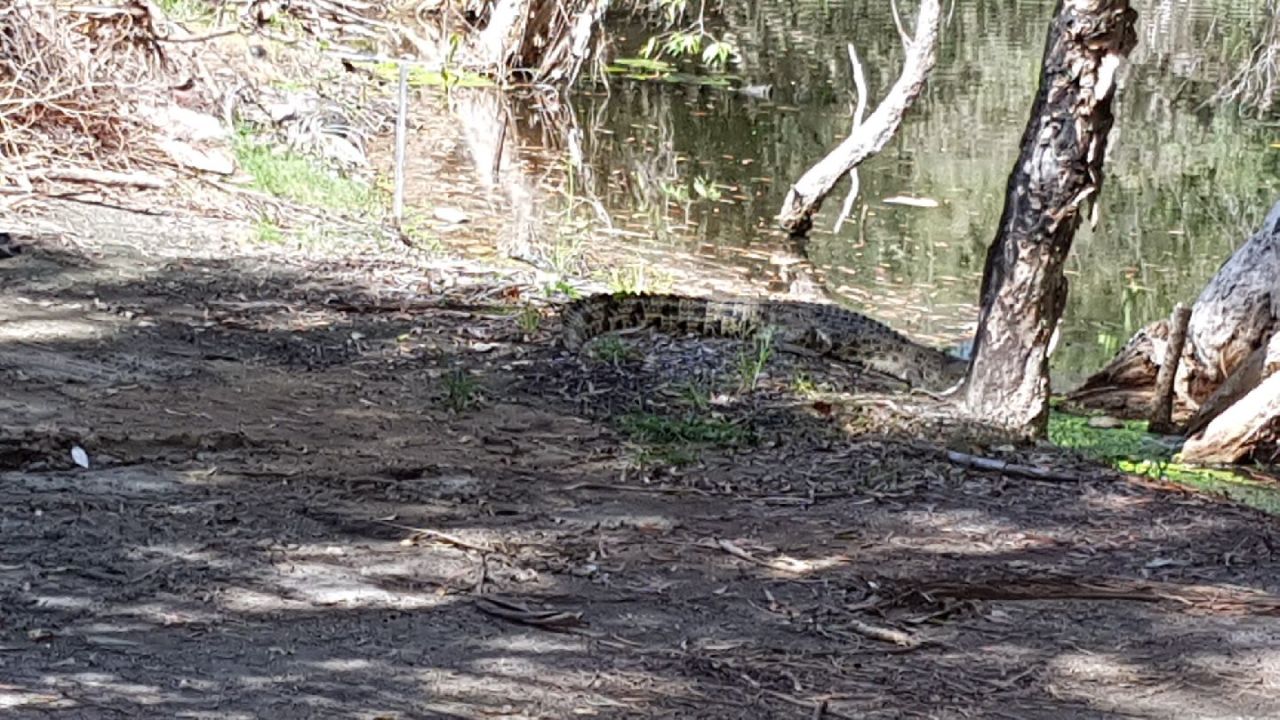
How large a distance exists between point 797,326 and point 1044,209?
223cm

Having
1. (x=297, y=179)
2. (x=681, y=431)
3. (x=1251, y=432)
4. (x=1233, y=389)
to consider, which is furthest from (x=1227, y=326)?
(x=297, y=179)

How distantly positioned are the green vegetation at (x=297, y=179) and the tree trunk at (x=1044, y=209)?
166 inches

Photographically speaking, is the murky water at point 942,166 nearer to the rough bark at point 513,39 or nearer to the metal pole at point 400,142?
the rough bark at point 513,39

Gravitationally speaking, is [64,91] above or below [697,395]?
above

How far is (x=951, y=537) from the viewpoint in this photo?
13.7ft

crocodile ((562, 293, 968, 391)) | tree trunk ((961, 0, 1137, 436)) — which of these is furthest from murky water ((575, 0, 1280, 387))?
tree trunk ((961, 0, 1137, 436))

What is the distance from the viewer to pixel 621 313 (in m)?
6.77

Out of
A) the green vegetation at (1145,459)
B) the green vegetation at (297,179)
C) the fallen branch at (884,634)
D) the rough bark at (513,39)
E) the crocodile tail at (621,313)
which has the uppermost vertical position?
the rough bark at (513,39)

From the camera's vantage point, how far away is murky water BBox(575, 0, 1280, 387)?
31.0 ft

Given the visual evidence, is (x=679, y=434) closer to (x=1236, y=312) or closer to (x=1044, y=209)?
(x=1044, y=209)

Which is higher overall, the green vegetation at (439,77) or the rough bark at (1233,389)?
the green vegetation at (439,77)

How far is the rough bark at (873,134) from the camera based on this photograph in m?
9.91

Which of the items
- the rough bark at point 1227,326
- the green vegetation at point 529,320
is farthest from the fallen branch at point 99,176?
the rough bark at point 1227,326

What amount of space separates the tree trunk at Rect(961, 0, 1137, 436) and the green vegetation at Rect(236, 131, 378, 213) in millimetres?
4211
